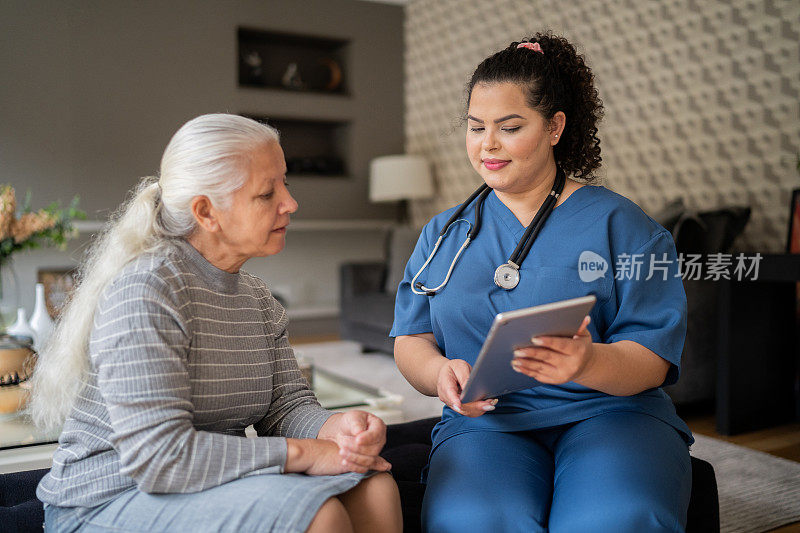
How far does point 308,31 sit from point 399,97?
1011mm

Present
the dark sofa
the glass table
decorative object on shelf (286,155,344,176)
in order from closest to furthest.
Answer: the dark sofa
the glass table
decorative object on shelf (286,155,344,176)

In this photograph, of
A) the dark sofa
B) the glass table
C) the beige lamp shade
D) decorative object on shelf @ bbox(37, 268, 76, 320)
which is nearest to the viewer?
the dark sofa

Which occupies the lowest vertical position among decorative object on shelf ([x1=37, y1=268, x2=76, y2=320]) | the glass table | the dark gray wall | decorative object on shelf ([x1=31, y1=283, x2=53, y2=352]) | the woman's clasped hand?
the glass table

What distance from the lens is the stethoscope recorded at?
1.44 meters

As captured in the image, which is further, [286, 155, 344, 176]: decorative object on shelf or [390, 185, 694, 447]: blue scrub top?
[286, 155, 344, 176]: decorative object on shelf

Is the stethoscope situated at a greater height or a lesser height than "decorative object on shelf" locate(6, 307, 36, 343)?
greater

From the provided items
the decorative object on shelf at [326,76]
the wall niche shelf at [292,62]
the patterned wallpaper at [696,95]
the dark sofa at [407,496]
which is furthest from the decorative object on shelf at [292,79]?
the dark sofa at [407,496]

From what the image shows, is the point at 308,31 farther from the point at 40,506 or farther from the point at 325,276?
the point at 40,506

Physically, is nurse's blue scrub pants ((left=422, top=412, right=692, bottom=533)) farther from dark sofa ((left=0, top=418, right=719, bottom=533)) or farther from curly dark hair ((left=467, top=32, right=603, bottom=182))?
curly dark hair ((left=467, top=32, right=603, bottom=182))

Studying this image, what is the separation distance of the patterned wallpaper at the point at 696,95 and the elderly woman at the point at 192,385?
1.84m

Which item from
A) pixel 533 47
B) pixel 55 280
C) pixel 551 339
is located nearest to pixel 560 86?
pixel 533 47

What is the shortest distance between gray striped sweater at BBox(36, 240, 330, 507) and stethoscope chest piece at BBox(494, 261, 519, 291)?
17.4 inches

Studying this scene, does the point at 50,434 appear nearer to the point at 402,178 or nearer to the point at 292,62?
the point at 402,178

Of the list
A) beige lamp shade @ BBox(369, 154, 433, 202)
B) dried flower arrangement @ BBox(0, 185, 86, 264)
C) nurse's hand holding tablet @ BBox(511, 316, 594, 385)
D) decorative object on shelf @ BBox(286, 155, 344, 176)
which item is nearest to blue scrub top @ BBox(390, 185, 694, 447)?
nurse's hand holding tablet @ BBox(511, 316, 594, 385)
